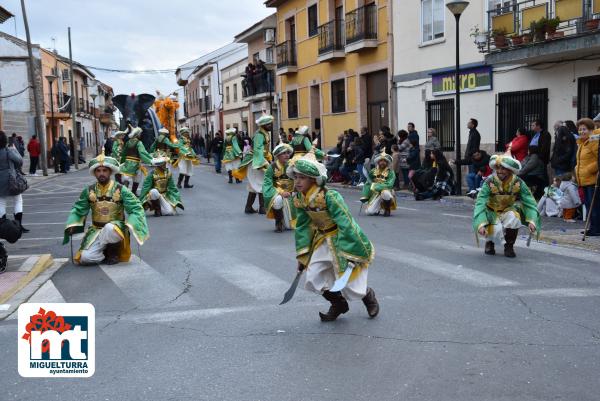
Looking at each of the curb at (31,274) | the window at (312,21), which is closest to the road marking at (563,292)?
the curb at (31,274)

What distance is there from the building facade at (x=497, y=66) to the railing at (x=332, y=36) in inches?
183

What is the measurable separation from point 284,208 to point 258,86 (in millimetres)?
29870

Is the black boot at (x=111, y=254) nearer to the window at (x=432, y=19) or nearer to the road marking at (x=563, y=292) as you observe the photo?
the road marking at (x=563, y=292)

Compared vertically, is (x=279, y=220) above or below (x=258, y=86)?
below

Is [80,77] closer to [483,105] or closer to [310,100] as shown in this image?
[310,100]

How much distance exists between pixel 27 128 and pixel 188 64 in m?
37.9

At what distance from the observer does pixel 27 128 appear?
43.1 metres

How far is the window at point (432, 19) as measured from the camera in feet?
69.9

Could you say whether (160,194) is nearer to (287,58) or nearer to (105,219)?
(105,219)

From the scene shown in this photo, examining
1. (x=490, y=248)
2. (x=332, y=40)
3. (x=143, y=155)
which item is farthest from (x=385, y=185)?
(x=332, y=40)

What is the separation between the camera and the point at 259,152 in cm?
1342

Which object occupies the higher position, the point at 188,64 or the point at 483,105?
the point at 188,64

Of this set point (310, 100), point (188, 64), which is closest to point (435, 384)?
point (310, 100)

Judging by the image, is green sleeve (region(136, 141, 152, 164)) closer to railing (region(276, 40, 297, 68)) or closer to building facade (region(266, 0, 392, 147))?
building facade (region(266, 0, 392, 147))
